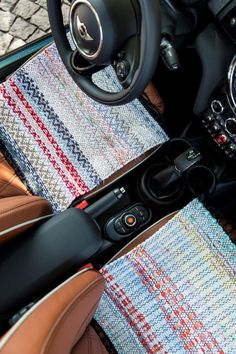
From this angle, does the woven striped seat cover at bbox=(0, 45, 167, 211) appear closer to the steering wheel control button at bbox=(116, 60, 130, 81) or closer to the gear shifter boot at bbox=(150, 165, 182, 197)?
the gear shifter boot at bbox=(150, 165, 182, 197)

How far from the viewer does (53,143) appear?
1481mm

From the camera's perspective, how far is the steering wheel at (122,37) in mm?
947

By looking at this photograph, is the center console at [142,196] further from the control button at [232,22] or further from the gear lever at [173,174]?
the control button at [232,22]

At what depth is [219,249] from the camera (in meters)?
1.34

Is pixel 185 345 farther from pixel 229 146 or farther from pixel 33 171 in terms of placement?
pixel 33 171

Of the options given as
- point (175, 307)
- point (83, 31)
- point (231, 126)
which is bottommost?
point (175, 307)

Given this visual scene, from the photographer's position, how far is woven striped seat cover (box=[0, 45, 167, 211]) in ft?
4.77

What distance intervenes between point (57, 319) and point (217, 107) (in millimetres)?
680

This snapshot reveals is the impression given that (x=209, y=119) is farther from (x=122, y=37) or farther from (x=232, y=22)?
(x=122, y=37)

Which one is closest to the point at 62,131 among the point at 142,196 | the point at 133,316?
the point at 142,196

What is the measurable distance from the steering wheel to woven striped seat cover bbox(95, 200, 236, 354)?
446 millimetres

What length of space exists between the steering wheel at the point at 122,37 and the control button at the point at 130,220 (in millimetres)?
435

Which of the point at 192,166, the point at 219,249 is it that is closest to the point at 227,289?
the point at 219,249

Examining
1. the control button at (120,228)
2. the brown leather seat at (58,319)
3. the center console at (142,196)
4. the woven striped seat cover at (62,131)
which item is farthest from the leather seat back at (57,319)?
the woven striped seat cover at (62,131)
